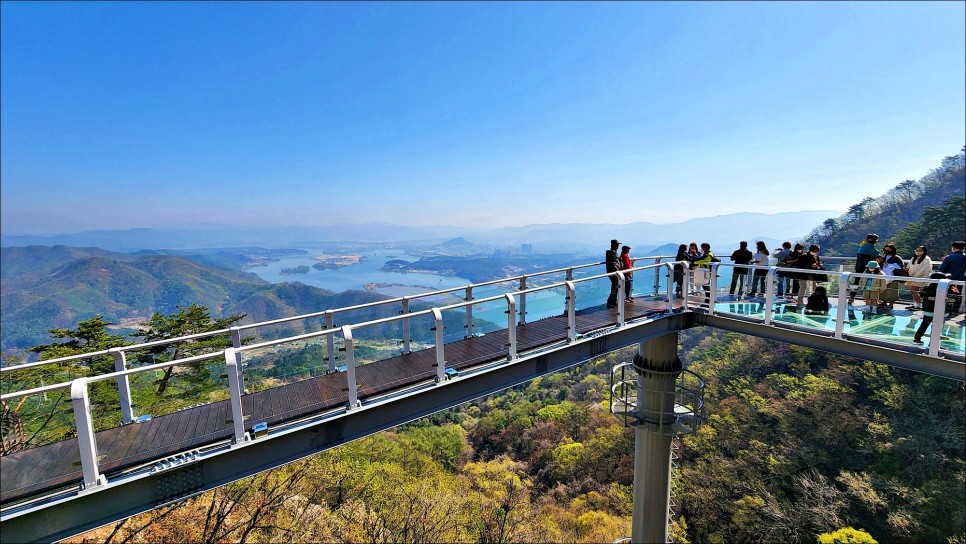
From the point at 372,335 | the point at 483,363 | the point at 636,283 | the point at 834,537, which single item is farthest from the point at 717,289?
the point at 834,537

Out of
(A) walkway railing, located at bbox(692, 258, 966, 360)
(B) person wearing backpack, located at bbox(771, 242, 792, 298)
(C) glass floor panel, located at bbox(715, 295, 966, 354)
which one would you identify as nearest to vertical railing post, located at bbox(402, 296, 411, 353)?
(A) walkway railing, located at bbox(692, 258, 966, 360)

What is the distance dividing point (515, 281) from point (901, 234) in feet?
177

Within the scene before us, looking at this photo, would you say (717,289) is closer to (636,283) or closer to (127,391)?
(636,283)

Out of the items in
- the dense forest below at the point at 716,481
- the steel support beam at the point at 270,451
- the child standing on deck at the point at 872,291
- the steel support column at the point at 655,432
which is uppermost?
the child standing on deck at the point at 872,291

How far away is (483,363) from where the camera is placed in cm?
639

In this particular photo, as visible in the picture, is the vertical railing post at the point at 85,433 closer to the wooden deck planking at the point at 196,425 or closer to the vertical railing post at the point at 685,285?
the wooden deck planking at the point at 196,425

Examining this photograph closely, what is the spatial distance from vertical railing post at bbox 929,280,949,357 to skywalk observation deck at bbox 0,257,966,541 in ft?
0.08

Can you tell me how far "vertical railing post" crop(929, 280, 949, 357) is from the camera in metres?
6.06

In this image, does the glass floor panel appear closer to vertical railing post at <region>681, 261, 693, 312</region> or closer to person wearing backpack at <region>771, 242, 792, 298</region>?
person wearing backpack at <region>771, 242, 792, 298</region>

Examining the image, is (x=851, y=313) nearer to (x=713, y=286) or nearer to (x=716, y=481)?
(x=713, y=286)

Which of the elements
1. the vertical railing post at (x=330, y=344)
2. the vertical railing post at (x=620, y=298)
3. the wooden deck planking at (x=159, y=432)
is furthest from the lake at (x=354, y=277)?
the wooden deck planking at (x=159, y=432)

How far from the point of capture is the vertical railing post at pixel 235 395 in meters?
4.38

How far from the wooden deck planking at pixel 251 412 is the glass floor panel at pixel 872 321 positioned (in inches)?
134

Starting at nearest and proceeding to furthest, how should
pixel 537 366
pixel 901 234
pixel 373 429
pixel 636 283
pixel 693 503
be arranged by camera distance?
1. pixel 373 429
2. pixel 537 366
3. pixel 636 283
4. pixel 693 503
5. pixel 901 234
